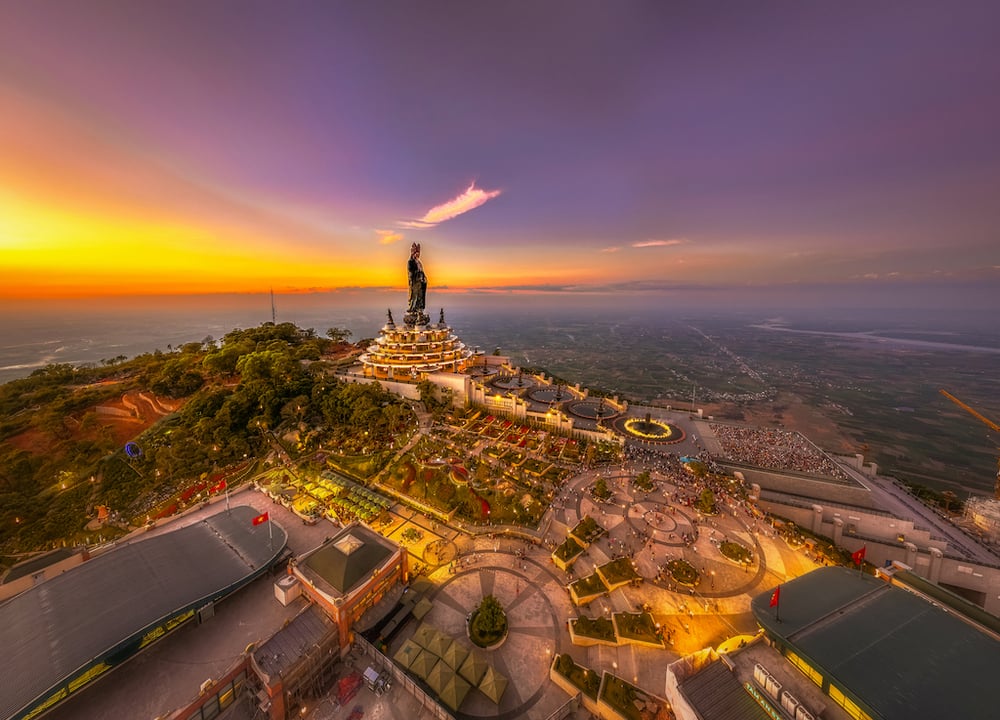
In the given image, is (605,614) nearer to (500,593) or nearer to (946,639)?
(500,593)

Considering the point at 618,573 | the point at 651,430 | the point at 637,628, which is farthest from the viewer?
the point at 651,430

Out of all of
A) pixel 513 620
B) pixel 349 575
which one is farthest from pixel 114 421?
pixel 513 620

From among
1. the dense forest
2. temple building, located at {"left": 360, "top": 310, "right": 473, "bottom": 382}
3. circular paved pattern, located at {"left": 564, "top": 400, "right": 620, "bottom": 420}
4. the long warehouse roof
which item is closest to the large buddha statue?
temple building, located at {"left": 360, "top": 310, "right": 473, "bottom": 382}

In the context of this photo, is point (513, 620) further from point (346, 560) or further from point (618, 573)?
point (346, 560)

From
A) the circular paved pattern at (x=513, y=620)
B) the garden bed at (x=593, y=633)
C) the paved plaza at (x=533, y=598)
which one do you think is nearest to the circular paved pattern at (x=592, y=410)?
the paved plaza at (x=533, y=598)

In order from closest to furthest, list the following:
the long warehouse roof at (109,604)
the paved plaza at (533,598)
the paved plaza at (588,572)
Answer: the long warehouse roof at (109,604) → the paved plaza at (533,598) → the paved plaza at (588,572)

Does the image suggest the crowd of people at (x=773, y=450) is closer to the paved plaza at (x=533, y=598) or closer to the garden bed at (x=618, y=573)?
the paved plaza at (x=533, y=598)

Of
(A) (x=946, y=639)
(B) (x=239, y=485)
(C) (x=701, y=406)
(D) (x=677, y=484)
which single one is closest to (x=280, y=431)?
(B) (x=239, y=485)
